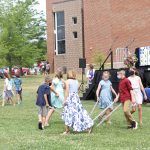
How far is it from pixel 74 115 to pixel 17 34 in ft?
151

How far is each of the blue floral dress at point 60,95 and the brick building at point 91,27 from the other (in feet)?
127

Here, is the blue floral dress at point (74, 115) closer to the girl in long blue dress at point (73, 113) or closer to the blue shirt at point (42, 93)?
the girl in long blue dress at point (73, 113)

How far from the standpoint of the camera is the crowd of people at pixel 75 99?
1335 cm

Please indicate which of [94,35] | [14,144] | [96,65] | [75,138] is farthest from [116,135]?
[94,35]

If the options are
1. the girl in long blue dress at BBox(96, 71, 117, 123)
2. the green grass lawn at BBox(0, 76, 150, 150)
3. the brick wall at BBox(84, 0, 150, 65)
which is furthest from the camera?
the brick wall at BBox(84, 0, 150, 65)

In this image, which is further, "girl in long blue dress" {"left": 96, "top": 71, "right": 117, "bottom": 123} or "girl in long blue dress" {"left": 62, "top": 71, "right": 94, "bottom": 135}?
"girl in long blue dress" {"left": 96, "top": 71, "right": 117, "bottom": 123}

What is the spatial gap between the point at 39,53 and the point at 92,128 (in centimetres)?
4690

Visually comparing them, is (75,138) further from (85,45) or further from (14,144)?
(85,45)

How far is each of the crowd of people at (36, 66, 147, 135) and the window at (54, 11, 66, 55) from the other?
47.1m

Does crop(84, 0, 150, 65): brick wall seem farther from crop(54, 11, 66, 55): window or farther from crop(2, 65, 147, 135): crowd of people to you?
crop(2, 65, 147, 135): crowd of people

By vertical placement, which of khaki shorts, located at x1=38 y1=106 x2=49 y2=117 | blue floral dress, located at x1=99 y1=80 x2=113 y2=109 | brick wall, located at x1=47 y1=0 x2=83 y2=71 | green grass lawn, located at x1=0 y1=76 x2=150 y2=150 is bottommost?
green grass lawn, located at x1=0 y1=76 x2=150 y2=150

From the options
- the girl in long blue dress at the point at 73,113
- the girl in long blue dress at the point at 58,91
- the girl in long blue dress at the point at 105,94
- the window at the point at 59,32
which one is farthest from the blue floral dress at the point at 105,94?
the window at the point at 59,32

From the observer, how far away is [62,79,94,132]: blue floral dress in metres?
13.3

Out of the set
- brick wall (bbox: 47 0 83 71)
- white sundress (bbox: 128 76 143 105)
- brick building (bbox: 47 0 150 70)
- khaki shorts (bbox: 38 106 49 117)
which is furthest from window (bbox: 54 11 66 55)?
khaki shorts (bbox: 38 106 49 117)
